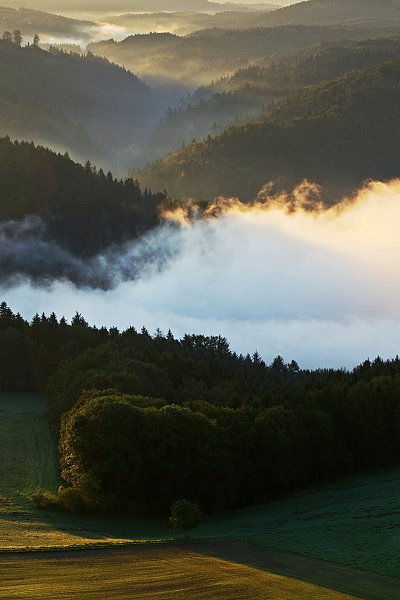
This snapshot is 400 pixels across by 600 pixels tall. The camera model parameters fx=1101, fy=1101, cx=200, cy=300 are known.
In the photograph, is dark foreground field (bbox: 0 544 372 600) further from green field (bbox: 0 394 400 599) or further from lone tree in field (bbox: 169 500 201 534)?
lone tree in field (bbox: 169 500 201 534)

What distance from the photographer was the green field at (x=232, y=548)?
7938 centimetres

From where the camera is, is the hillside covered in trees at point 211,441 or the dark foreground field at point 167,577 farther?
the hillside covered in trees at point 211,441

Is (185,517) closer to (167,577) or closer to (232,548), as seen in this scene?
(232,548)

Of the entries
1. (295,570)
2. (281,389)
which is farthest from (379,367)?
(295,570)

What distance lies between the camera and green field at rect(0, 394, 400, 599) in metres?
79.4

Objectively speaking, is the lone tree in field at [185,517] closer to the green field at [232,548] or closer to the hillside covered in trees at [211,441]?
the green field at [232,548]

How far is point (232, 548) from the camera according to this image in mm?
97125

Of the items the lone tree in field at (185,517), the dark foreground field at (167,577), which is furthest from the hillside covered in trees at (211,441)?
the dark foreground field at (167,577)

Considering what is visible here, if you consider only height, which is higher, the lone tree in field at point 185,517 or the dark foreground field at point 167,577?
the lone tree in field at point 185,517

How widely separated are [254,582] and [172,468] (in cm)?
4998

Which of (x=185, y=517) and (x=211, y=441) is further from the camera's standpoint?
(x=211, y=441)

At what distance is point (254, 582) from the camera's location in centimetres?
8169

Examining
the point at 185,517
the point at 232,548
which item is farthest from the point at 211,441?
the point at 232,548

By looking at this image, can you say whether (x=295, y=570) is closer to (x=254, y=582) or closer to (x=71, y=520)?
(x=254, y=582)
